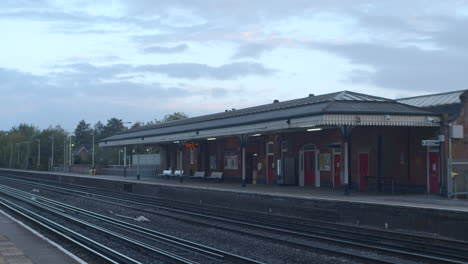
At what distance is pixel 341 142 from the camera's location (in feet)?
91.3

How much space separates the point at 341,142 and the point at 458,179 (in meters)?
6.81

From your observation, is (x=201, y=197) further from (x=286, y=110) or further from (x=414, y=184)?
(x=414, y=184)

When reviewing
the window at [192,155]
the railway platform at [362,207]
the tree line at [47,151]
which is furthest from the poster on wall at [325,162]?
the tree line at [47,151]

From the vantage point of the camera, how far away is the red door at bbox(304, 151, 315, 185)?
30.7 m

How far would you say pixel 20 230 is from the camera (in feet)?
56.4

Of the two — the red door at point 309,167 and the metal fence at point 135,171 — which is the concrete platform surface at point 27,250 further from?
the metal fence at point 135,171

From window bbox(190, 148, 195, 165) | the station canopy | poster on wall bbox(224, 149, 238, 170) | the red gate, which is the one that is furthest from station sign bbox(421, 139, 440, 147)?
window bbox(190, 148, 195, 165)

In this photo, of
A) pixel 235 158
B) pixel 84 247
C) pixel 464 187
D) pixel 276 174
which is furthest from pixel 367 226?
pixel 235 158

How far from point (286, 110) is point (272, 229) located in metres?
12.0

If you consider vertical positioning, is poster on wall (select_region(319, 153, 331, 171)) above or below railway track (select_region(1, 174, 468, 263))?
above

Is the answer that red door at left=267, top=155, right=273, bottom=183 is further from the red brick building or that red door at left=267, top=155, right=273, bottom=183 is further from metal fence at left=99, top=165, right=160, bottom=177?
metal fence at left=99, top=165, right=160, bottom=177

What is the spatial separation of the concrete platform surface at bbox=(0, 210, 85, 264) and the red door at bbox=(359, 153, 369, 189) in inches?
620

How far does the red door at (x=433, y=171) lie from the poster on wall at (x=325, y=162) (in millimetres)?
6538

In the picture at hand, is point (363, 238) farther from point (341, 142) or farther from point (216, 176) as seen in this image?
point (216, 176)
